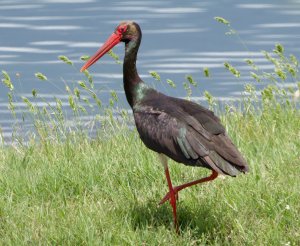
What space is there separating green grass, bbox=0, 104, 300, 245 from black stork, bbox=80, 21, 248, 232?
200 millimetres

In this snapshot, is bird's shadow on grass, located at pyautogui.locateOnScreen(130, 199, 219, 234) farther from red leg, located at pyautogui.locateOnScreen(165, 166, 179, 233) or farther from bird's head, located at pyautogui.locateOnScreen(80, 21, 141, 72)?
bird's head, located at pyautogui.locateOnScreen(80, 21, 141, 72)

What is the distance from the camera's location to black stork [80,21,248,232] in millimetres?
7367

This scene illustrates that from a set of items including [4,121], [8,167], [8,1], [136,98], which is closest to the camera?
[136,98]

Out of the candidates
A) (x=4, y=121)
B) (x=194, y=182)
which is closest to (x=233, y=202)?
(x=194, y=182)

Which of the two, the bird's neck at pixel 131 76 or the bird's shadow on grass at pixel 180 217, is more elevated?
the bird's neck at pixel 131 76

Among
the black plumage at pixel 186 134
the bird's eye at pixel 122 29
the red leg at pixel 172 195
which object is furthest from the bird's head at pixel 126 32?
the red leg at pixel 172 195

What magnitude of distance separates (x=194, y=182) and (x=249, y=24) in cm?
878

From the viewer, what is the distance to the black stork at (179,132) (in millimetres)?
7367

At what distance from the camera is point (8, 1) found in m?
19.1

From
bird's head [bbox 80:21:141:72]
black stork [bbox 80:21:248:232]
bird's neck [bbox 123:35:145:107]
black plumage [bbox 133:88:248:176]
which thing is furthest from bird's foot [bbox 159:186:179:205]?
bird's head [bbox 80:21:141:72]

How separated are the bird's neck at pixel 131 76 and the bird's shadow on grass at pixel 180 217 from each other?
0.77 m

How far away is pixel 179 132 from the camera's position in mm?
7641

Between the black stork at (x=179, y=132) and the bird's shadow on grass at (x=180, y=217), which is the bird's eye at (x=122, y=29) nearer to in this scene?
the black stork at (x=179, y=132)

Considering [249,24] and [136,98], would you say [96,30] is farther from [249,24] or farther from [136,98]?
[136,98]
